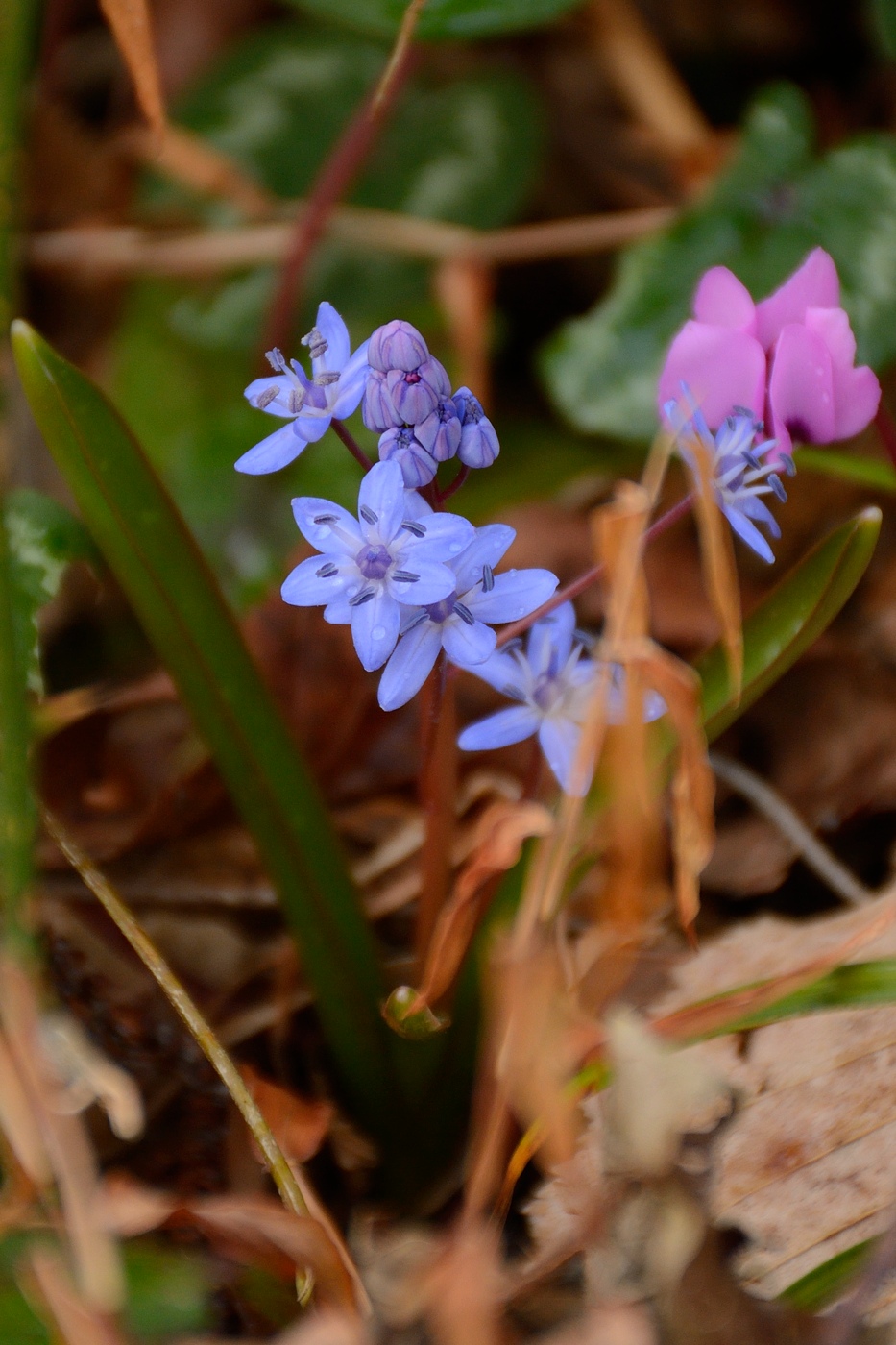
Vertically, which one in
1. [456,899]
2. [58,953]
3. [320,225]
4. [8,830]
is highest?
[320,225]

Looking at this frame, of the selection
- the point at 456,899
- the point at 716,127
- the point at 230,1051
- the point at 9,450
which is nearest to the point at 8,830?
the point at 456,899

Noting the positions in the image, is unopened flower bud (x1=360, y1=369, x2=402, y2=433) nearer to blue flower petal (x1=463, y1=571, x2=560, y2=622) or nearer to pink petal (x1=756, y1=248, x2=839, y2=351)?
blue flower petal (x1=463, y1=571, x2=560, y2=622)

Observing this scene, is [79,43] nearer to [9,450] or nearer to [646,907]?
[9,450]

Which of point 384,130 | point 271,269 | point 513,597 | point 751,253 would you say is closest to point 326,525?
point 513,597

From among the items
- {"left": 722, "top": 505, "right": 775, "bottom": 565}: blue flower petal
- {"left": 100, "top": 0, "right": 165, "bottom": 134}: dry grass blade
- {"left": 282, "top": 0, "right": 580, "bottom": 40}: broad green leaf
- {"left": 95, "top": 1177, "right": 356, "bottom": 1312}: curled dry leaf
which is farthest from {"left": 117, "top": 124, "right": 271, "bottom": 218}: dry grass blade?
{"left": 95, "top": 1177, "right": 356, "bottom": 1312}: curled dry leaf

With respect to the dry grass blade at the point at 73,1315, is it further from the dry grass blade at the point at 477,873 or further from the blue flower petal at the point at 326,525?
the blue flower petal at the point at 326,525

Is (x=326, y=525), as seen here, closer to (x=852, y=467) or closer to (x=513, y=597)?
(x=513, y=597)
